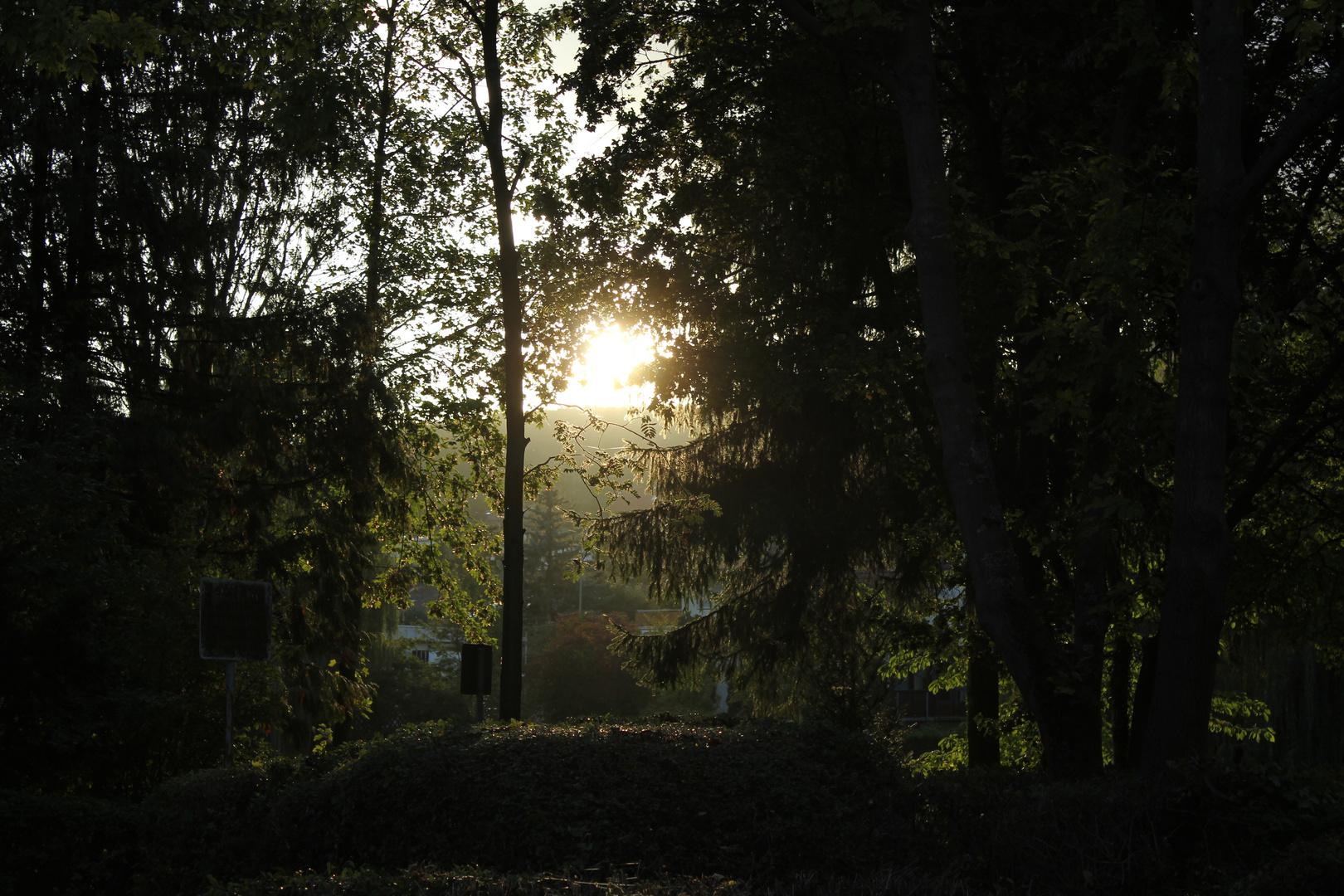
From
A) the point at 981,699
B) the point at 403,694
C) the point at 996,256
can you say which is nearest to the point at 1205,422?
the point at 996,256

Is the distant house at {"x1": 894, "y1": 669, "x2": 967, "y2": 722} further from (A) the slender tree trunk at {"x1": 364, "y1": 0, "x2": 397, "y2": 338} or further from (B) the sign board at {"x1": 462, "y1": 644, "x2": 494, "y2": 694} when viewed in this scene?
(B) the sign board at {"x1": 462, "y1": 644, "x2": 494, "y2": 694}

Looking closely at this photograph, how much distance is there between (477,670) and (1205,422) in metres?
8.51

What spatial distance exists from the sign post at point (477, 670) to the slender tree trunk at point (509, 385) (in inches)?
52.9

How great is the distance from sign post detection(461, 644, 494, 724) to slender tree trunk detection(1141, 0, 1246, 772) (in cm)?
752

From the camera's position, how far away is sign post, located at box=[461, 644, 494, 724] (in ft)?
43.0

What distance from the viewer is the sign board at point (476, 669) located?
13.1m

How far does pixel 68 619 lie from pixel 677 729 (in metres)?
6.26

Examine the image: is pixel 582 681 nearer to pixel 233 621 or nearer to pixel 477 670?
pixel 477 670

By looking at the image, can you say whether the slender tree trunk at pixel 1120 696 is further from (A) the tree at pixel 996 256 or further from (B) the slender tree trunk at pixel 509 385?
(B) the slender tree trunk at pixel 509 385

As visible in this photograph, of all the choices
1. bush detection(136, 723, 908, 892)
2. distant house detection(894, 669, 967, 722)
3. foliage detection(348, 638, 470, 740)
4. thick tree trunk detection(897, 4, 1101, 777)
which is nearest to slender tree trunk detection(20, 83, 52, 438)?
bush detection(136, 723, 908, 892)

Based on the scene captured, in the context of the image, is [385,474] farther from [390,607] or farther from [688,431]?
[390,607]

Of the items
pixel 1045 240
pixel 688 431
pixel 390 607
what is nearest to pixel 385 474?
pixel 688 431

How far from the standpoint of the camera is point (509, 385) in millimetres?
16359

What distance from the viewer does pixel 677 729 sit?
8.87 meters
